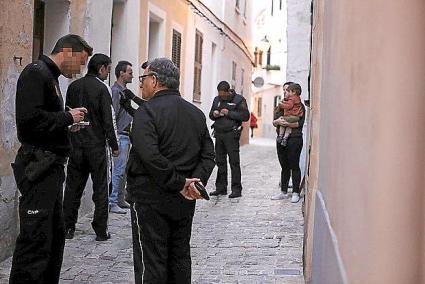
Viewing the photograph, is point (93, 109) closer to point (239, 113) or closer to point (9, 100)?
point (9, 100)

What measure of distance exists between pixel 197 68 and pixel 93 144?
10742mm

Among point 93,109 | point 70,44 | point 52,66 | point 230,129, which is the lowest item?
point 230,129

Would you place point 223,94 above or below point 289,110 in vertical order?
above

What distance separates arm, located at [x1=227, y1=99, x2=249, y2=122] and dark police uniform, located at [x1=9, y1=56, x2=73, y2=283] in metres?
6.27

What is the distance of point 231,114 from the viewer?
11.3 metres

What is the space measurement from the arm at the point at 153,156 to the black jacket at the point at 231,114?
649 centimetres

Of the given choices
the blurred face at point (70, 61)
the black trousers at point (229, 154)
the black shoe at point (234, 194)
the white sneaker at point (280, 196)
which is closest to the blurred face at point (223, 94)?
the black trousers at point (229, 154)

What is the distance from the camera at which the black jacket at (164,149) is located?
4750 mm

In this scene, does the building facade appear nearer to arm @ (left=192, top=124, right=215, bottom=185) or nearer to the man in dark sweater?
the man in dark sweater

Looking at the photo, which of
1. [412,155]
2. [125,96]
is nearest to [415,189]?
[412,155]

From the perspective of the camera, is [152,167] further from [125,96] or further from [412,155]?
[125,96]

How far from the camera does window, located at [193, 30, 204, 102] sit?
18.0 metres

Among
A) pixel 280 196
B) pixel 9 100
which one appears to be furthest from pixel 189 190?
pixel 280 196

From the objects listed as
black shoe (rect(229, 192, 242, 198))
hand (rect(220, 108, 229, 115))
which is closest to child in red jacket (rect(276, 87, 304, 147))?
hand (rect(220, 108, 229, 115))
